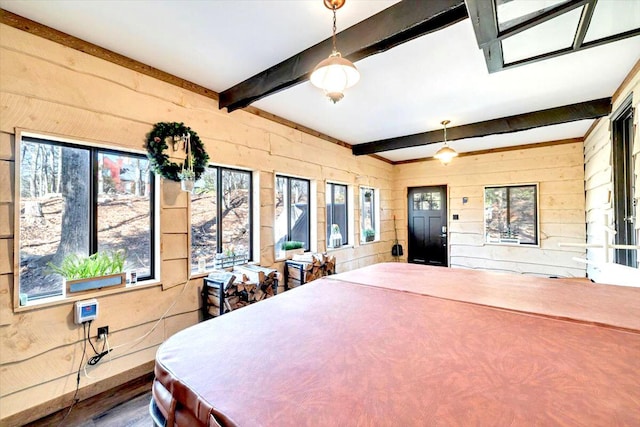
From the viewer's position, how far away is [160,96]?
Answer: 2.51m

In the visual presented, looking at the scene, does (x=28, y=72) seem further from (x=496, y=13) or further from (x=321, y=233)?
(x=321, y=233)

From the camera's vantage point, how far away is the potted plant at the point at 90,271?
78.9 inches

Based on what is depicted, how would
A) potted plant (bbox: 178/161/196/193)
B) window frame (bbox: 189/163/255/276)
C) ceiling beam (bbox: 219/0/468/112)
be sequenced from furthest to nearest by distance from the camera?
window frame (bbox: 189/163/255/276) → potted plant (bbox: 178/161/196/193) → ceiling beam (bbox: 219/0/468/112)

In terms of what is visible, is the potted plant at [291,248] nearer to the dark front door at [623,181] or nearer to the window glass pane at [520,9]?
the window glass pane at [520,9]

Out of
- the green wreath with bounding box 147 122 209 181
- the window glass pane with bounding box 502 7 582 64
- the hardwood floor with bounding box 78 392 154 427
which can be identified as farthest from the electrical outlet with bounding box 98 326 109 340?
the window glass pane with bounding box 502 7 582 64

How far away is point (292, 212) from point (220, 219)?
48.6 inches

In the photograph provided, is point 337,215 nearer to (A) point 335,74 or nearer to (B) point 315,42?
(B) point 315,42

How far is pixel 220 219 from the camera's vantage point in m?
3.13

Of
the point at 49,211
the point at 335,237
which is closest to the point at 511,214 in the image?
the point at 335,237

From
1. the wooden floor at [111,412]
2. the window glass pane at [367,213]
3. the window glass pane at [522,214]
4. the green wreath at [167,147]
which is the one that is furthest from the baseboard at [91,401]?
the window glass pane at [522,214]

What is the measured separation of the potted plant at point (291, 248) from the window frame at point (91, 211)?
1656 mm

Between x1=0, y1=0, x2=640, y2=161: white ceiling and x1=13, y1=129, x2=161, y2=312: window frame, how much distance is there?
79 cm

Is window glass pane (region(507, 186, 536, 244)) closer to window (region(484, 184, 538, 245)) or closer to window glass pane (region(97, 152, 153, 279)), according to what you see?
window (region(484, 184, 538, 245))

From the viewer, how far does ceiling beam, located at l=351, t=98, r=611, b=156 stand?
324 centimetres
